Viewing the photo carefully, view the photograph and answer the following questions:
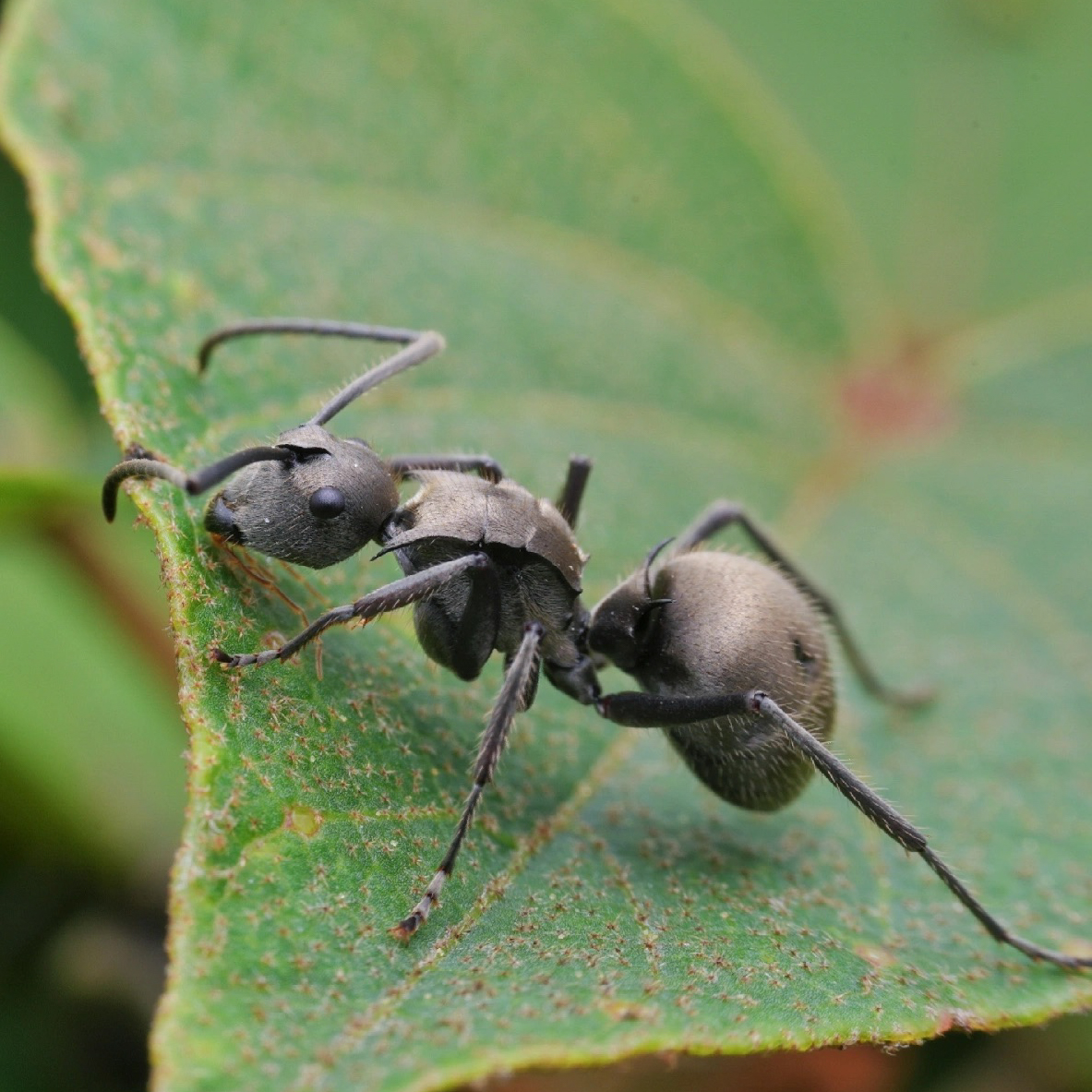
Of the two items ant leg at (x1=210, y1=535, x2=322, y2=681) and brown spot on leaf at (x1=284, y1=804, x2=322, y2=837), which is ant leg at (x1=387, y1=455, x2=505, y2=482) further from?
brown spot on leaf at (x1=284, y1=804, x2=322, y2=837)

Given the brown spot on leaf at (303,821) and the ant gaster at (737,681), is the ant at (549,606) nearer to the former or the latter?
the ant gaster at (737,681)

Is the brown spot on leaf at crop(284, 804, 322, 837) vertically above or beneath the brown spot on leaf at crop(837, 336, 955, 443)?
beneath

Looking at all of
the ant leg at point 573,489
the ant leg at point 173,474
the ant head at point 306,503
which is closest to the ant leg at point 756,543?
the ant leg at point 573,489

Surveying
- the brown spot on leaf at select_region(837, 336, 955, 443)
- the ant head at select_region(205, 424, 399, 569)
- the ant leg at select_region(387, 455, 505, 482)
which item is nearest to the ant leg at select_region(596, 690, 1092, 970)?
the ant leg at select_region(387, 455, 505, 482)

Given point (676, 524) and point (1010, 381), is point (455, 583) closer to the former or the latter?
point (676, 524)

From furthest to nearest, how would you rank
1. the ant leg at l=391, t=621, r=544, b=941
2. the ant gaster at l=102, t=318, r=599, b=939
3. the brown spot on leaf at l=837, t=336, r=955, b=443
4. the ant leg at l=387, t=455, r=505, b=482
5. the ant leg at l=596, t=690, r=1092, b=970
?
the brown spot on leaf at l=837, t=336, r=955, b=443, the ant leg at l=387, t=455, r=505, b=482, the ant leg at l=596, t=690, r=1092, b=970, the ant gaster at l=102, t=318, r=599, b=939, the ant leg at l=391, t=621, r=544, b=941

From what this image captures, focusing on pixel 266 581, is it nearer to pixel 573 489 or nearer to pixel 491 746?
pixel 491 746

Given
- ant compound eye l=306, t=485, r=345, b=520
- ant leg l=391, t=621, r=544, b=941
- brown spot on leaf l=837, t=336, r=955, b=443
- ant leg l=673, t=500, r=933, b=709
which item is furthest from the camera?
brown spot on leaf l=837, t=336, r=955, b=443
